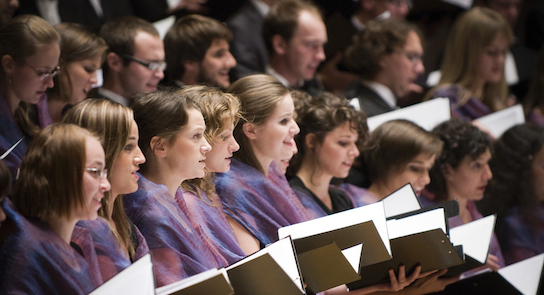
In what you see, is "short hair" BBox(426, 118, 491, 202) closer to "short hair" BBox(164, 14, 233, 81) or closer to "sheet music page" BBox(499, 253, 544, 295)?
"sheet music page" BBox(499, 253, 544, 295)

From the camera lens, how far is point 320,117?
3199mm

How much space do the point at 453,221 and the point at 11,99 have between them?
7.10ft

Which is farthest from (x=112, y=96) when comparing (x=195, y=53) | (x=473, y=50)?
(x=473, y=50)

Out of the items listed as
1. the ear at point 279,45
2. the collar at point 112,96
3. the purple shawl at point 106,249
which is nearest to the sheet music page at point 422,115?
the ear at point 279,45

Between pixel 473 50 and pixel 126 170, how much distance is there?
3.11 meters

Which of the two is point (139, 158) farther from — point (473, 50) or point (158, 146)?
point (473, 50)

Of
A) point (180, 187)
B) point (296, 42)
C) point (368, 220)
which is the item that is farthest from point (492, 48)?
point (180, 187)

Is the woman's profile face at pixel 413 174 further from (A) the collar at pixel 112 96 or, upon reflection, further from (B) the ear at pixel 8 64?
(B) the ear at pixel 8 64

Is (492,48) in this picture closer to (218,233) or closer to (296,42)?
(296,42)

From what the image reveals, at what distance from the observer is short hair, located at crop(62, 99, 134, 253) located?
2.08 m

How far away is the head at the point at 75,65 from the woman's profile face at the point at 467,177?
6.00 feet

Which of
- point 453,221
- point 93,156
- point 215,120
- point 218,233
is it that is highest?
point 93,156

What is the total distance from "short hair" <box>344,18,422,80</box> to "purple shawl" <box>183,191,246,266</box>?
6.65 feet

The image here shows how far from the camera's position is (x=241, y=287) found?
7.10ft
